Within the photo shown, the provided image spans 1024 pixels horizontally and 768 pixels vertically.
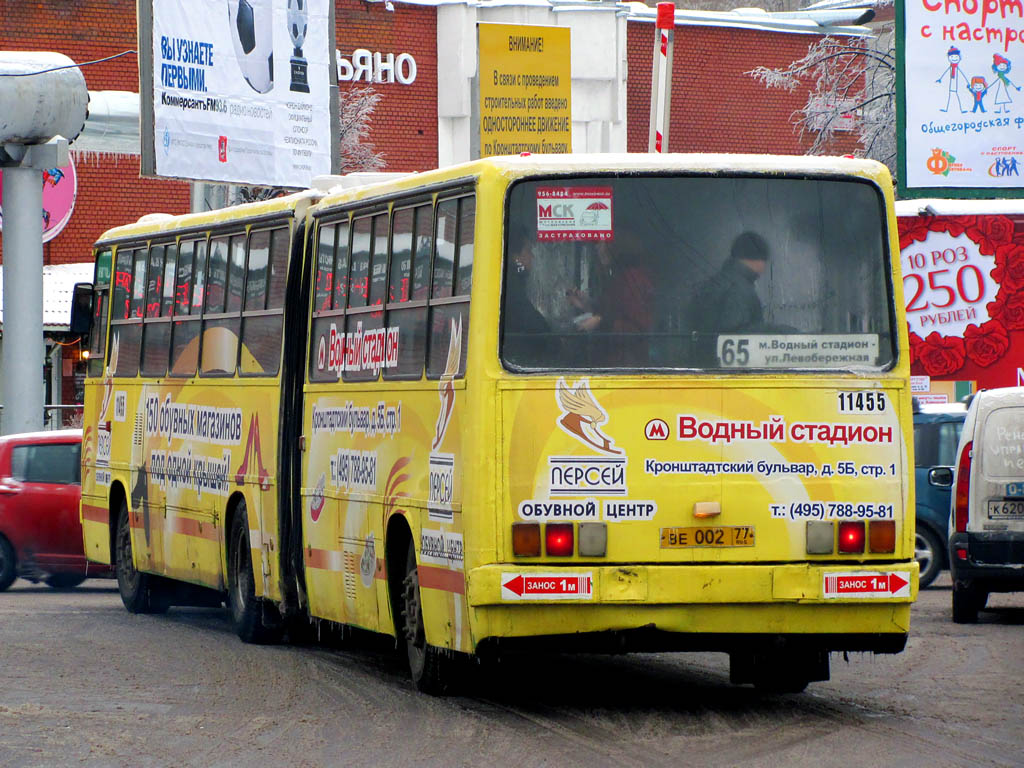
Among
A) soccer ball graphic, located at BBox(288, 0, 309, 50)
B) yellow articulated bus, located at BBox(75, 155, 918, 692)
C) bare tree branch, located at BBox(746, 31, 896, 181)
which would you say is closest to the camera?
yellow articulated bus, located at BBox(75, 155, 918, 692)

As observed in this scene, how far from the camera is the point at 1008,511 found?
53.2 ft

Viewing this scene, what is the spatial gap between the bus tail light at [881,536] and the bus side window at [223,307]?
235 inches

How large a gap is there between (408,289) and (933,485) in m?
9.67

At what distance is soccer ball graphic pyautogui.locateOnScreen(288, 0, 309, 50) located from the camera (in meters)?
29.3

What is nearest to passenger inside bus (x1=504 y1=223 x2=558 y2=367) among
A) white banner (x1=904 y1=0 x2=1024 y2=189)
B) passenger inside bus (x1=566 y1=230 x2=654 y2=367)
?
passenger inside bus (x1=566 y1=230 x2=654 y2=367)

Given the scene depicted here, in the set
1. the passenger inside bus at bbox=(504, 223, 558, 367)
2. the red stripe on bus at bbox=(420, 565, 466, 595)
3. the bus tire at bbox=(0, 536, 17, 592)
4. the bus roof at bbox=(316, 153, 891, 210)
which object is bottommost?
the bus tire at bbox=(0, 536, 17, 592)

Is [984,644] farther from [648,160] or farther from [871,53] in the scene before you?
[871,53]

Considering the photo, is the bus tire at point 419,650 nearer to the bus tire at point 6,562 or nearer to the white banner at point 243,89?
the bus tire at point 6,562

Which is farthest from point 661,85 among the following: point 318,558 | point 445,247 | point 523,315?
point 523,315

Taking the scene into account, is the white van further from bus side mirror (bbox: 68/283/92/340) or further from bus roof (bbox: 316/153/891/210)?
bus side mirror (bbox: 68/283/92/340)

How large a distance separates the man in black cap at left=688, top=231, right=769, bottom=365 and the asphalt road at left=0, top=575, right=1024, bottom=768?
6.55ft

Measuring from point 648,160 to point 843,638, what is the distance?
2639 millimetres

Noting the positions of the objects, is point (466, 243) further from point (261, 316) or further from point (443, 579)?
point (261, 316)

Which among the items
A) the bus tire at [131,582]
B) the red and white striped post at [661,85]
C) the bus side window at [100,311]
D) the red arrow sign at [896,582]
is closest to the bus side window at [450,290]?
the red arrow sign at [896,582]
